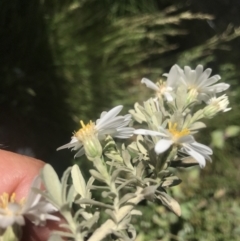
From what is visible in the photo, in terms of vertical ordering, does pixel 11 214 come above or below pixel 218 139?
above

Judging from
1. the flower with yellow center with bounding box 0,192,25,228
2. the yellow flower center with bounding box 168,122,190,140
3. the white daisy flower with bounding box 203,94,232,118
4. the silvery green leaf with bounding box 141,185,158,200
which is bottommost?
the silvery green leaf with bounding box 141,185,158,200

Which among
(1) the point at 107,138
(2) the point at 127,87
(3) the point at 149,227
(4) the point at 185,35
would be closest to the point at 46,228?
(1) the point at 107,138

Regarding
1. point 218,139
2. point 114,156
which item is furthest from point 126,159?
point 218,139

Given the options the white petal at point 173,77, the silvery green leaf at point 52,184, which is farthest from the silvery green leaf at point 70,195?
the white petal at point 173,77

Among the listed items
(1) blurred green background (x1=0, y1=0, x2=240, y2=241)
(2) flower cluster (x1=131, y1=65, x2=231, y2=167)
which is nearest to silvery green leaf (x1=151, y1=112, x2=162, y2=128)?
(2) flower cluster (x1=131, y1=65, x2=231, y2=167)

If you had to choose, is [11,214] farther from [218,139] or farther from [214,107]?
[218,139]

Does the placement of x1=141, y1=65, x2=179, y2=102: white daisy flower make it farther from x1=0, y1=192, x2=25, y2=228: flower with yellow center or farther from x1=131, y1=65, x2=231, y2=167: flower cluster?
x1=0, y1=192, x2=25, y2=228: flower with yellow center

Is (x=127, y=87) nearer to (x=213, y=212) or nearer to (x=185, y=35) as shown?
(x=185, y=35)
